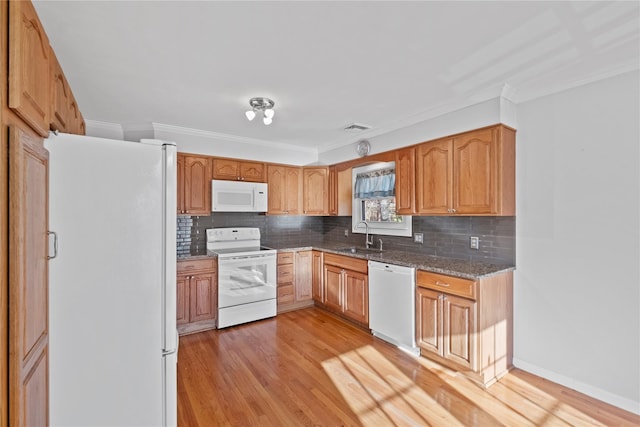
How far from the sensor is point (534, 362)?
2.62 meters

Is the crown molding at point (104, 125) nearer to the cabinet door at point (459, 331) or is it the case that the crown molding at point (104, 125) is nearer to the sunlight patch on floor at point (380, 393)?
the sunlight patch on floor at point (380, 393)

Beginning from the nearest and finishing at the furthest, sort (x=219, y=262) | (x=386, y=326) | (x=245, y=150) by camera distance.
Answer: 1. (x=386, y=326)
2. (x=219, y=262)
3. (x=245, y=150)

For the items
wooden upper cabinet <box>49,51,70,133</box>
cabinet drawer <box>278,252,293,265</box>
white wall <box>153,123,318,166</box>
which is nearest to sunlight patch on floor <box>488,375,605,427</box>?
cabinet drawer <box>278,252,293,265</box>

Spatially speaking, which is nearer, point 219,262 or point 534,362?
point 534,362

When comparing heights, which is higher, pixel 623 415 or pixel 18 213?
pixel 18 213

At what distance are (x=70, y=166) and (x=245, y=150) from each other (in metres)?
2.84

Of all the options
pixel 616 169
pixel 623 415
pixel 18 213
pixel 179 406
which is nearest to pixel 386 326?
pixel 623 415

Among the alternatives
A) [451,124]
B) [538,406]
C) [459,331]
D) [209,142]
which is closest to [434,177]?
[451,124]

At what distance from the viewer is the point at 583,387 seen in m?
2.34

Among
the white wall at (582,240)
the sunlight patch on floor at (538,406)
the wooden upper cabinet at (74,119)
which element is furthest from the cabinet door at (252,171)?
the sunlight patch on floor at (538,406)

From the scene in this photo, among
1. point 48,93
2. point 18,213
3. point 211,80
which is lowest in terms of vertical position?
point 18,213

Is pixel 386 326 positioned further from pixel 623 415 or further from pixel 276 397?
pixel 623 415

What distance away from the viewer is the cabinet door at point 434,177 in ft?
9.82

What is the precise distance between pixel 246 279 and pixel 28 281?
2695 mm
